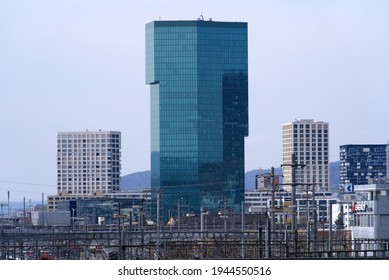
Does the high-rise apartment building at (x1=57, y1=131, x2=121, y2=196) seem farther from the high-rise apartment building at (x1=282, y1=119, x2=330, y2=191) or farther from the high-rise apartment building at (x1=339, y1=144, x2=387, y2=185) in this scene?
the high-rise apartment building at (x1=339, y1=144, x2=387, y2=185)

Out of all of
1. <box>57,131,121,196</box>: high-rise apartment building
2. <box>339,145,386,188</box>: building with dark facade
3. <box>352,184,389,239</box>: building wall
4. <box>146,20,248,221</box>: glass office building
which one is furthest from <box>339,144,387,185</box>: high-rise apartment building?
<box>352,184,389,239</box>: building wall

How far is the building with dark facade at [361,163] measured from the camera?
17062 cm

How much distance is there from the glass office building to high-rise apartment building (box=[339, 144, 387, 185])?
20.5 m

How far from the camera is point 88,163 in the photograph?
155 m

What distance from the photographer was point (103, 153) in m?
157

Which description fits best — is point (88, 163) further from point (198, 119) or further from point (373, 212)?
point (373, 212)

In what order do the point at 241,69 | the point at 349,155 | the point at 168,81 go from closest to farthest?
the point at 241,69 < the point at 168,81 < the point at 349,155

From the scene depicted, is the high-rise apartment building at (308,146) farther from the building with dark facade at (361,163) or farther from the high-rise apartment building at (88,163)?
the high-rise apartment building at (88,163)

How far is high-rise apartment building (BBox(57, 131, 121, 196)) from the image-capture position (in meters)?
145

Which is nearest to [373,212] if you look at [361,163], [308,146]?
[308,146]

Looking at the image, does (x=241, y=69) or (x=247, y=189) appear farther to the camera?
(x=247, y=189)
